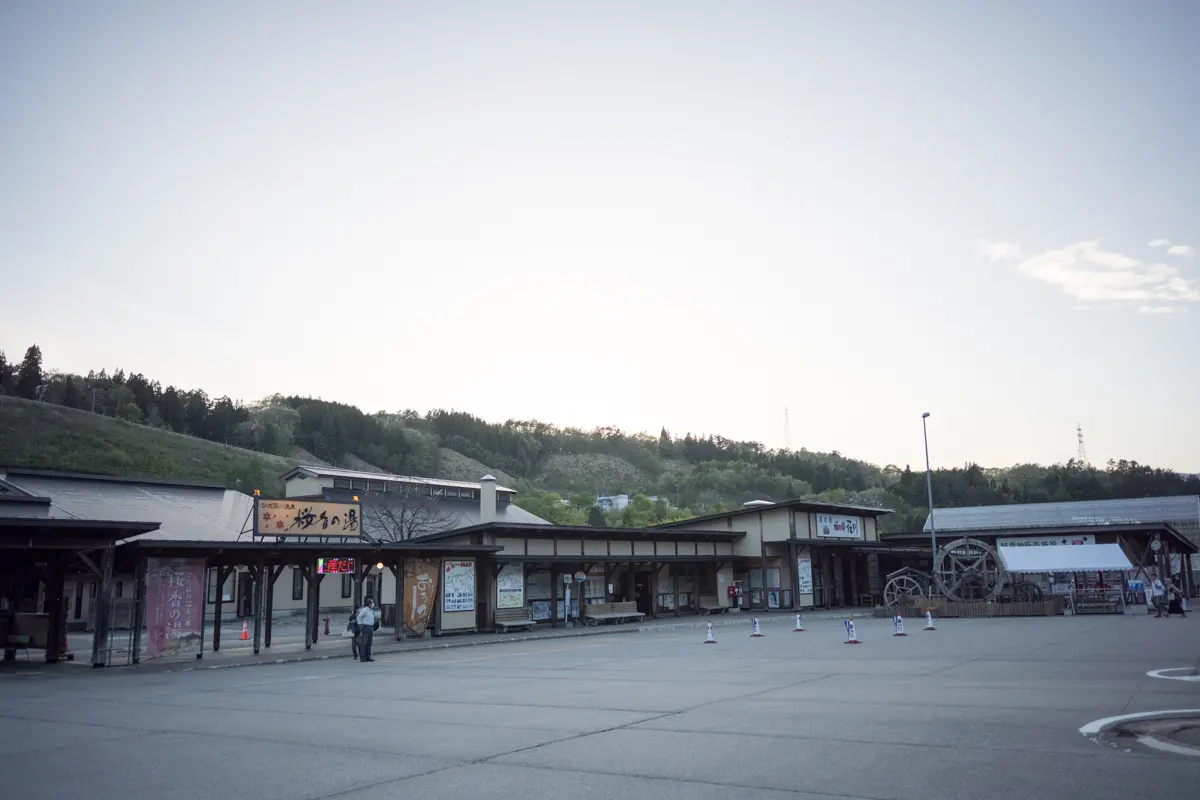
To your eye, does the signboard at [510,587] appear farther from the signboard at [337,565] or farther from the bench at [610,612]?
the signboard at [337,565]

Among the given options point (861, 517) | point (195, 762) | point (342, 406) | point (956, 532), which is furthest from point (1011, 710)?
point (342, 406)

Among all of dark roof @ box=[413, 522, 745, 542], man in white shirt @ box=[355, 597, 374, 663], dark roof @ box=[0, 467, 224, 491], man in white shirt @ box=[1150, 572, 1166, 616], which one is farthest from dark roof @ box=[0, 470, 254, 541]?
man in white shirt @ box=[1150, 572, 1166, 616]

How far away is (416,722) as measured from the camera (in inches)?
473

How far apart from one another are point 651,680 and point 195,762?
29.5ft

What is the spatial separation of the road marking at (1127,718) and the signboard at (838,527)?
39119 millimetres

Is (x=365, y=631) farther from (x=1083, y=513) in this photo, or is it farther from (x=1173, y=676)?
(x=1083, y=513)

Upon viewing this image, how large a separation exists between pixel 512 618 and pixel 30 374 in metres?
105

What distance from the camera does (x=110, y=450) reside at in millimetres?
85312

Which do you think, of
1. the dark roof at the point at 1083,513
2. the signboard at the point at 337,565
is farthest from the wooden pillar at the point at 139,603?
the dark roof at the point at 1083,513

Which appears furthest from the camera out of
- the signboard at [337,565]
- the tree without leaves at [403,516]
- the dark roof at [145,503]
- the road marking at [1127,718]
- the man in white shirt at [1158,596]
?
the tree without leaves at [403,516]

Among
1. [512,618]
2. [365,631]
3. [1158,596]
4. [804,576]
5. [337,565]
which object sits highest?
[337,565]

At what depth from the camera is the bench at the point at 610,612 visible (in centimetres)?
3872

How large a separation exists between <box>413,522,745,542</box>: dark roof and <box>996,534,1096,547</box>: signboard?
1402 centimetres

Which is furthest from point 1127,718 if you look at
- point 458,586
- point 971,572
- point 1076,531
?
point 1076,531
